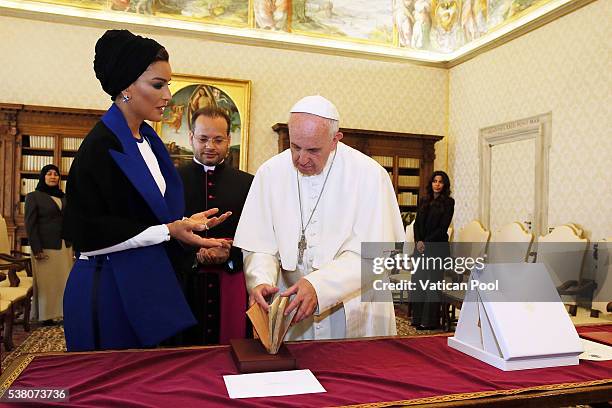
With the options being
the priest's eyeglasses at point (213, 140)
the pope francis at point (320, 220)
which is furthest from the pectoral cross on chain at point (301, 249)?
the priest's eyeglasses at point (213, 140)

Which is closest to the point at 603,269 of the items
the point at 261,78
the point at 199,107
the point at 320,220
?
the point at 320,220

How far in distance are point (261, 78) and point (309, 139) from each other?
22.6 ft

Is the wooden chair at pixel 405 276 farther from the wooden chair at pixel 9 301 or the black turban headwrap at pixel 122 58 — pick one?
the black turban headwrap at pixel 122 58

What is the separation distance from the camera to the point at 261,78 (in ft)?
29.3

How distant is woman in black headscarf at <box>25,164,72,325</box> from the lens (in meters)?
6.30

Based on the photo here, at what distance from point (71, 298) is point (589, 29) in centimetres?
697

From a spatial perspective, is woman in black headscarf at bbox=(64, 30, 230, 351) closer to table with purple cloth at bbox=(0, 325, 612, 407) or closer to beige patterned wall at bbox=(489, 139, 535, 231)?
table with purple cloth at bbox=(0, 325, 612, 407)

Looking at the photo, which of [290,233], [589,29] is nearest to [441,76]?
[589,29]

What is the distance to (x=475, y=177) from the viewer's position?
9.09 metres

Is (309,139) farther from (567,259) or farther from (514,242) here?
(514,242)

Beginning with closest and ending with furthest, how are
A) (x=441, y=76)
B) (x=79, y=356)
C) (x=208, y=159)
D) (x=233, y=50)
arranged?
(x=79, y=356) < (x=208, y=159) < (x=233, y=50) < (x=441, y=76)

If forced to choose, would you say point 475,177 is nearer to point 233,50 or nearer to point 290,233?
point 233,50

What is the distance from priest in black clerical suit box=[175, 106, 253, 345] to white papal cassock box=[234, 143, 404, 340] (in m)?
0.33

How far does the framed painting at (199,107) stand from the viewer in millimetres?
8445
